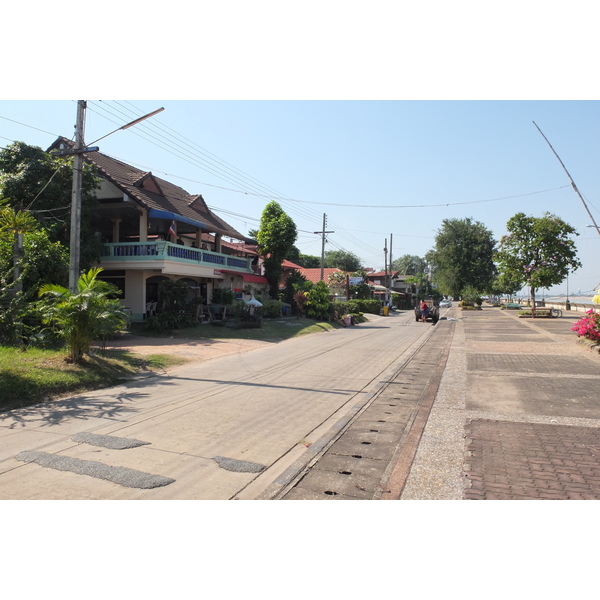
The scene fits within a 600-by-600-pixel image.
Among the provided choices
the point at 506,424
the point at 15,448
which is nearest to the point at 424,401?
the point at 506,424

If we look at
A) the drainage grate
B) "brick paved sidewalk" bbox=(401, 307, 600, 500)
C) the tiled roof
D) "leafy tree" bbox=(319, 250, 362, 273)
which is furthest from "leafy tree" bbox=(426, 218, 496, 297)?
the drainage grate

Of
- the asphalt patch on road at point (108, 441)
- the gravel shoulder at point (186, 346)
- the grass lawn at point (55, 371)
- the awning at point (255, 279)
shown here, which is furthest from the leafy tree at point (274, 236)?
the asphalt patch on road at point (108, 441)

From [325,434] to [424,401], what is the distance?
8.56ft

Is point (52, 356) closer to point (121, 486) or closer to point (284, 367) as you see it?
point (284, 367)

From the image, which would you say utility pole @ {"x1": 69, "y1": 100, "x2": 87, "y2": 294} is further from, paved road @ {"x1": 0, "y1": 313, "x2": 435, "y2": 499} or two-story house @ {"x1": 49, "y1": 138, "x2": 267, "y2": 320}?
two-story house @ {"x1": 49, "y1": 138, "x2": 267, "y2": 320}

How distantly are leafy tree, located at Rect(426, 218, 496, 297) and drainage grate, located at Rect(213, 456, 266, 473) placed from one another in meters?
65.6

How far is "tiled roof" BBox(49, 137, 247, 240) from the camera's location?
1970 cm

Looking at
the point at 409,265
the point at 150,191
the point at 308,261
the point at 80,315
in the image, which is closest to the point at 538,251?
the point at 150,191

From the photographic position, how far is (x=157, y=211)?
19797mm

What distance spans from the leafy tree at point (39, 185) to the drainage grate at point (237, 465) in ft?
44.6

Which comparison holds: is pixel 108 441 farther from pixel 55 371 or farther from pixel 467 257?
pixel 467 257

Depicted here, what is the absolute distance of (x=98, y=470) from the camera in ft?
15.5

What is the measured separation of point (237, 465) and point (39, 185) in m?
15.6

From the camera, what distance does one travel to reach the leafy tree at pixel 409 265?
13149cm
